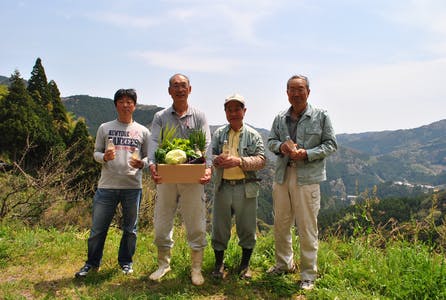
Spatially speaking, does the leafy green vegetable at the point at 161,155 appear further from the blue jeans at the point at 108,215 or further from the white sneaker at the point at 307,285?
the white sneaker at the point at 307,285

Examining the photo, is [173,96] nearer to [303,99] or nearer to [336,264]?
[303,99]

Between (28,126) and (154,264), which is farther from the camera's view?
(28,126)

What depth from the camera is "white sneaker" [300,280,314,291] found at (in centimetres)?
370

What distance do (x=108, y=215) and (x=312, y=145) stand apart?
2580 mm

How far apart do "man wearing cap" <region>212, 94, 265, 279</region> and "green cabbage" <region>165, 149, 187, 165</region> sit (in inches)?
18.8

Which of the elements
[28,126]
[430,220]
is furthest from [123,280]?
[28,126]

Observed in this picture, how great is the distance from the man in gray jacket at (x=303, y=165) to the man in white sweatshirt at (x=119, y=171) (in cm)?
165

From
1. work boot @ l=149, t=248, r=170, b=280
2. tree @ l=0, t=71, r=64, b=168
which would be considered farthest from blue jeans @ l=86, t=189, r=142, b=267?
tree @ l=0, t=71, r=64, b=168

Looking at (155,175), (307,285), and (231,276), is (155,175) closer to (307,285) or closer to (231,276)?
(231,276)

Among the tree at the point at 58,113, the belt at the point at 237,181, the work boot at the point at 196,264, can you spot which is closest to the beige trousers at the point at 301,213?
the belt at the point at 237,181

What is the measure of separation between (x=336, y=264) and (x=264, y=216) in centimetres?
9860

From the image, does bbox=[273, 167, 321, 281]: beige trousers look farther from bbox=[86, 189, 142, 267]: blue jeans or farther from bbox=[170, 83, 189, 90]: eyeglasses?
bbox=[86, 189, 142, 267]: blue jeans

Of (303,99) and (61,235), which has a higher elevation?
(303,99)

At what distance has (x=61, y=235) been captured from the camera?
5.67 meters
